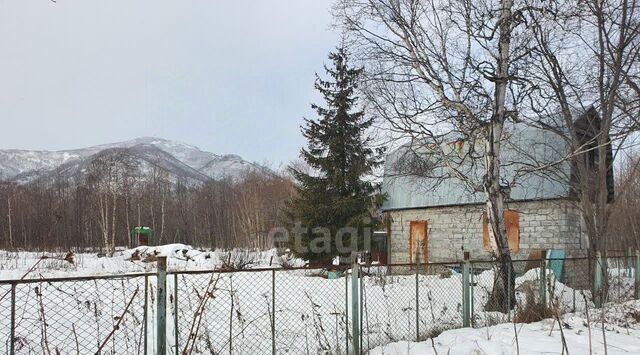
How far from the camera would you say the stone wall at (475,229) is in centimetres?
1367

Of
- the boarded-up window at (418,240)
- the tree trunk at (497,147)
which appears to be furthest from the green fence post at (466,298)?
the boarded-up window at (418,240)

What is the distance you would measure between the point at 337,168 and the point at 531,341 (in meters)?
11.5

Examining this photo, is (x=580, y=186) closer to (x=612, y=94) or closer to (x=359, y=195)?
(x=612, y=94)

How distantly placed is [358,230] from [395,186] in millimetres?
3118

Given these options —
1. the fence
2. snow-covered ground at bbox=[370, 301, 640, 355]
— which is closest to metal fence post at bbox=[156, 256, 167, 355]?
the fence

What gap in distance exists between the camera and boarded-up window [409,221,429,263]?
1694 centimetres

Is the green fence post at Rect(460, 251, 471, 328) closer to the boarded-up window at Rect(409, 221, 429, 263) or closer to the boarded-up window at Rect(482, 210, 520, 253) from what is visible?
the boarded-up window at Rect(482, 210, 520, 253)

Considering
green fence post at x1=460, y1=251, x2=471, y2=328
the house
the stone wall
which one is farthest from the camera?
the stone wall

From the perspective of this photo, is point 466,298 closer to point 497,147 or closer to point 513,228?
point 497,147

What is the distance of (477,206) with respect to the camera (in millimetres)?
15086

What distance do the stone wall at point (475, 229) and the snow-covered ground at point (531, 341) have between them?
5.08 meters

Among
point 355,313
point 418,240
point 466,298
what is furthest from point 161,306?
point 418,240

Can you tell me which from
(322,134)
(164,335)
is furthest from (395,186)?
(164,335)

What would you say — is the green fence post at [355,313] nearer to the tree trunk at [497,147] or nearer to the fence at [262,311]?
the fence at [262,311]
